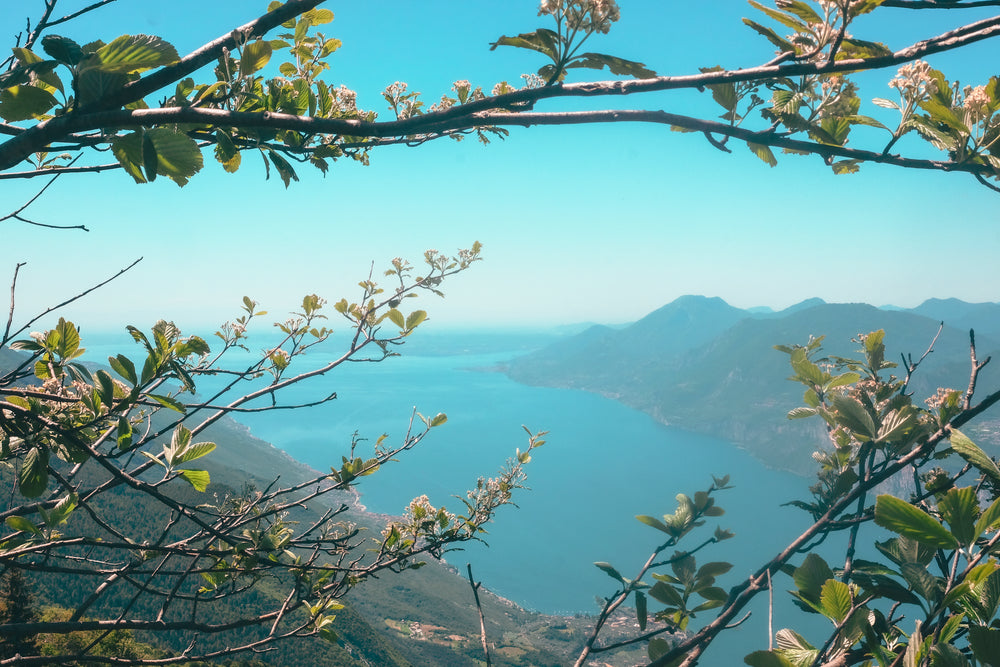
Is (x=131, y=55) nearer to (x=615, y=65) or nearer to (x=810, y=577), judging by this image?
(x=615, y=65)

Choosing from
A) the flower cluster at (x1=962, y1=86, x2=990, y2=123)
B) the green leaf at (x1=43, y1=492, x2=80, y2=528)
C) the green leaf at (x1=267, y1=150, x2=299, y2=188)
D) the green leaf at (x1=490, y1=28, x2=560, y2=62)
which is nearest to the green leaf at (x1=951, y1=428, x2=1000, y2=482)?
the flower cluster at (x1=962, y1=86, x2=990, y2=123)

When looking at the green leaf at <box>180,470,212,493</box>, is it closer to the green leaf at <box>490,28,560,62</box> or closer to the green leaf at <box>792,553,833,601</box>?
the green leaf at <box>490,28,560,62</box>

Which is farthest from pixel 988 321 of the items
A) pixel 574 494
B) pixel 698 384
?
pixel 574 494

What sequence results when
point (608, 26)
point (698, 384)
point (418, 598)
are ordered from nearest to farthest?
1. point (608, 26)
2. point (418, 598)
3. point (698, 384)

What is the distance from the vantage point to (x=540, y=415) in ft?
481

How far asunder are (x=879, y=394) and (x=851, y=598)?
1192 mm

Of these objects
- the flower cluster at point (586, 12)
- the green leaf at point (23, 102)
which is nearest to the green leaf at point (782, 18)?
the flower cluster at point (586, 12)

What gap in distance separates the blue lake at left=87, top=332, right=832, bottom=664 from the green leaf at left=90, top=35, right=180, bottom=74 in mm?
48448

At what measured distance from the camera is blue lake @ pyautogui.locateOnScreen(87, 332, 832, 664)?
8025 centimetres

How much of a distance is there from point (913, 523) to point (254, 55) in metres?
2.10

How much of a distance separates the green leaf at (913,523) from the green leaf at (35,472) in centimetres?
242

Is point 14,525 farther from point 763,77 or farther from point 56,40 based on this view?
point 763,77

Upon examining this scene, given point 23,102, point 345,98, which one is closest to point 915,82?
point 345,98

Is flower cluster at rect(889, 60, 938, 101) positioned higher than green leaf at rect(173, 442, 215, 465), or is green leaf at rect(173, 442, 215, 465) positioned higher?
flower cluster at rect(889, 60, 938, 101)
